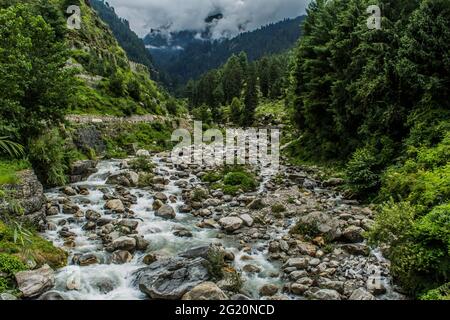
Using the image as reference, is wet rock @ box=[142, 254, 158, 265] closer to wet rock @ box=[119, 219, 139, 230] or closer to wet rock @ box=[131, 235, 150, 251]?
wet rock @ box=[131, 235, 150, 251]

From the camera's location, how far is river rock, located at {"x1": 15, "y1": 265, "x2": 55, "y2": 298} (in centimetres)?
1052

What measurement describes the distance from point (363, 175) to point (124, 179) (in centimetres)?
1546

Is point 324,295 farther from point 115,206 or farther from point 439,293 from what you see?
point 115,206

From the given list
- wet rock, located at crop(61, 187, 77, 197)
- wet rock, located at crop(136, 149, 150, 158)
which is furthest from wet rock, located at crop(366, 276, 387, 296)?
A: wet rock, located at crop(136, 149, 150, 158)

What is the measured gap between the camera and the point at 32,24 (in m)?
20.2

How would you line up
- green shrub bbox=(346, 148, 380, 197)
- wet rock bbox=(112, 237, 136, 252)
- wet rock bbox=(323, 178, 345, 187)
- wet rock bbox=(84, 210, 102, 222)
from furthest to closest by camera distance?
wet rock bbox=(323, 178, 345, 187) < green shrub bbox=(346, 148, 380, 197) < wet rock bbox=(84, 210, 102, 222) < wet rock bbox=(112, 237, 136, 252)

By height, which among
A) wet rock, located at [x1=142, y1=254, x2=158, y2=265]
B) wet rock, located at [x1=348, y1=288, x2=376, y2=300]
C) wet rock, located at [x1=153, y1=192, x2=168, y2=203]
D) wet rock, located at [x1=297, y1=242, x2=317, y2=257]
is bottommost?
wet rock, located at [x1=348, y1=288, x2=376, y2=300]

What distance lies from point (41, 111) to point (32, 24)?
4851 millimetres

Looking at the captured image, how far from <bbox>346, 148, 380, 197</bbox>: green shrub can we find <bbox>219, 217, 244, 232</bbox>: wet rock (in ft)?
26.6

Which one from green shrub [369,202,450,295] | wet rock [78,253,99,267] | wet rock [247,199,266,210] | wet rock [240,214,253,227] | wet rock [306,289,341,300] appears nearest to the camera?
green shrub [369,202,450,295]

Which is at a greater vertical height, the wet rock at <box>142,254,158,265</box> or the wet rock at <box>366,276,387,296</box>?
the wet rock at <box>142,254,158,265</box>

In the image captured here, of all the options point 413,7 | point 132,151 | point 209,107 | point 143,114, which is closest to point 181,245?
point 413,7

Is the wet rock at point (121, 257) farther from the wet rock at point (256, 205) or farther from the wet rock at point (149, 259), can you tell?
the wet rock at point (256, 205)
